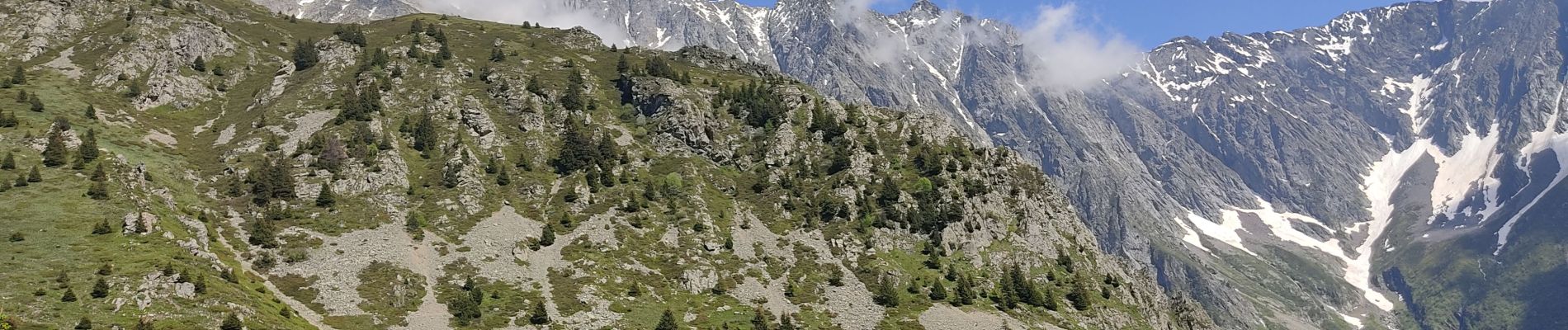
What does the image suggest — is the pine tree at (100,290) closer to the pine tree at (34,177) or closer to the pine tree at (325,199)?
the pine tree at (34,177)

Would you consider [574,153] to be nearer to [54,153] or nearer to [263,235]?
[263,235]

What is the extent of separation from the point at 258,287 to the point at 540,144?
58926 mm

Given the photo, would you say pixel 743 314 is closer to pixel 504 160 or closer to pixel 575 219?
pixel 575 219

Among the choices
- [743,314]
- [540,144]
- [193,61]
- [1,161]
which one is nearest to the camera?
[1,161]

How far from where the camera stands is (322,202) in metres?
118

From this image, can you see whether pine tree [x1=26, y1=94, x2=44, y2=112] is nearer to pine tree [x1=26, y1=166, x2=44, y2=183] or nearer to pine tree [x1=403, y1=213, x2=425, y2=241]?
pine tree [x1=26, y1=166, x2=44, y2=183]

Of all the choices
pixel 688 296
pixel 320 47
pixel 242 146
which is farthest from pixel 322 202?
pixel 320 47

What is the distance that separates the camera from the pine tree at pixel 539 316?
98938 mm

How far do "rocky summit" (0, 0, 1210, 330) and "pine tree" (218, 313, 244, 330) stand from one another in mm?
314

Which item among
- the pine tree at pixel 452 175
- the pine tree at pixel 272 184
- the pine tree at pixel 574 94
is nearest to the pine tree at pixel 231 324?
the pine tree at pixel 272 184

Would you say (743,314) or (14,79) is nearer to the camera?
(743,314)

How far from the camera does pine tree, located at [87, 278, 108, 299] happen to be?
7725cm

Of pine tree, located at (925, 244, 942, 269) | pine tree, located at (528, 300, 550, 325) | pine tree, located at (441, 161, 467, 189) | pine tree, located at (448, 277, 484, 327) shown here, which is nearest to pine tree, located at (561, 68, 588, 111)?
pine tree, located at (441, 161, 467, 189)

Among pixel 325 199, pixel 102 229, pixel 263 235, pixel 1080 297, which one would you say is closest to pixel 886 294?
pixel 1080 297
